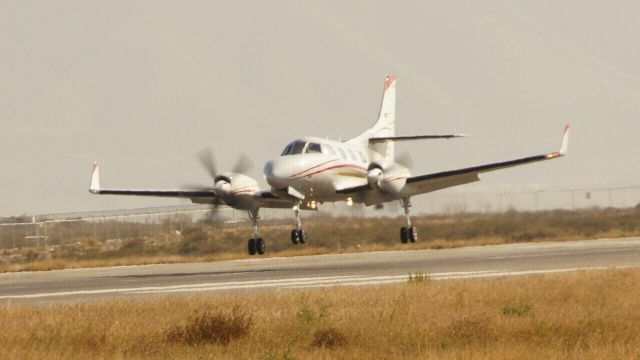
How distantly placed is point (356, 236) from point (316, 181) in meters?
24.8

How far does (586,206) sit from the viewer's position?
8481 centimetres

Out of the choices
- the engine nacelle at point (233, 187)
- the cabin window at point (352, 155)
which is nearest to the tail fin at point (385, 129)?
the cabin window at point (352, 155)

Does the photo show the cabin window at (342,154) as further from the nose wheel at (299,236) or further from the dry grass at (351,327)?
the dry grass at (351,327)

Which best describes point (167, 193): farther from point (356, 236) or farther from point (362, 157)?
point (356, 236)

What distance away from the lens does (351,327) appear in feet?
67.6

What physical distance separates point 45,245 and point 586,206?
117 ft

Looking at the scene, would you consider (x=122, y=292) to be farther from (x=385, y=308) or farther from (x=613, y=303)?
(x=613, y=303)

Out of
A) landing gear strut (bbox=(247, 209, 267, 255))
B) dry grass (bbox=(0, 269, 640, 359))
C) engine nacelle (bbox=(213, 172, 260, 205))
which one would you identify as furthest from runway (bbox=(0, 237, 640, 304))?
dry grass (bbox=(0, 269, 640, 359))

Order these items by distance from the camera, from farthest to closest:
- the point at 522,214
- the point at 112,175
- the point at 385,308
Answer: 1. the point at 112,175
2. the point at 522,214
3. the point at 385,308

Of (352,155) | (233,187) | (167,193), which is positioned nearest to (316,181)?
(233,187)

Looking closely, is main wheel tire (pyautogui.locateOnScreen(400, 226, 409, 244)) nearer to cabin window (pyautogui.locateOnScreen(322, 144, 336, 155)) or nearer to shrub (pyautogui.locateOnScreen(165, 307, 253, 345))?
cabin window (pyautogui.locateOnScreen(322, 144, 336, 155))

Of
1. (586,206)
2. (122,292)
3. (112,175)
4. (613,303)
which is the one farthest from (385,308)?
(112,175)

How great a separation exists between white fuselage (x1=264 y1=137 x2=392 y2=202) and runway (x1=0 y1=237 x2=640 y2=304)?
294cm

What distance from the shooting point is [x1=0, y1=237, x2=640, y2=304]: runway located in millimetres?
34781
